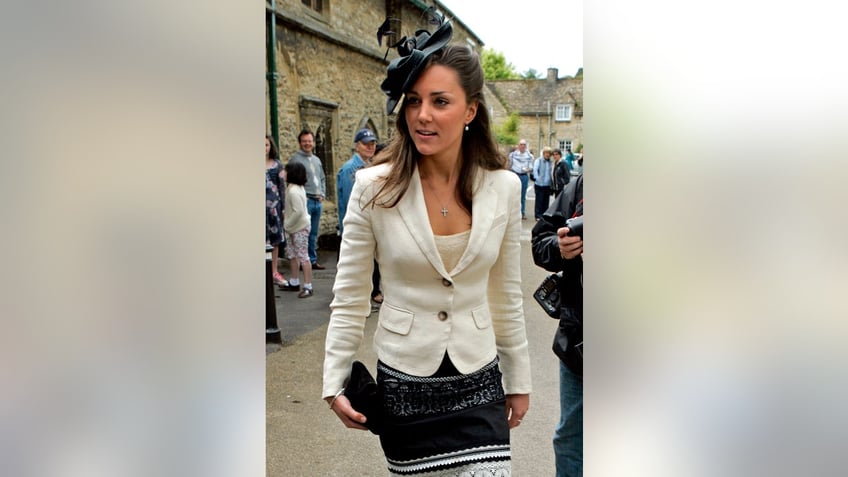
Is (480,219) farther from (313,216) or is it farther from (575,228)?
(313,216)

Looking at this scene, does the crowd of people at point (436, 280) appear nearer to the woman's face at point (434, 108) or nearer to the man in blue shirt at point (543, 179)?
the woman's face at point (434, 108)

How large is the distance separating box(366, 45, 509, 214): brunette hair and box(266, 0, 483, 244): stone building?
7.95 m

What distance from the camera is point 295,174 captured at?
310 inches

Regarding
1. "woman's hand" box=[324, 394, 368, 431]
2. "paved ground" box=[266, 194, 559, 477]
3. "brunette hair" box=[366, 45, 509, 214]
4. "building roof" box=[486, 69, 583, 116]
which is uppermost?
"building roof" box=[486, 69, 583, 116]

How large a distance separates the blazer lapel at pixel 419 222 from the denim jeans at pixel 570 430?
81cm

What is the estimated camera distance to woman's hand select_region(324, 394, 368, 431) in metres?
1.93

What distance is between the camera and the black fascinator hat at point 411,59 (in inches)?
76.0

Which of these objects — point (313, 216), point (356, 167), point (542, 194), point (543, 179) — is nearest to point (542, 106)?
point (542, 194)
